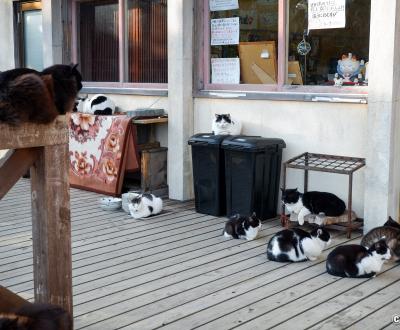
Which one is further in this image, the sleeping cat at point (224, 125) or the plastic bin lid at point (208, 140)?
the sleeping cat at point (224, 125)

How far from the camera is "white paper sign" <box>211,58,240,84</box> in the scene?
629cm

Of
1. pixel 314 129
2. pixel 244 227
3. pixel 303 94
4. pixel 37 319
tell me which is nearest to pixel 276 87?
pixel 303 94

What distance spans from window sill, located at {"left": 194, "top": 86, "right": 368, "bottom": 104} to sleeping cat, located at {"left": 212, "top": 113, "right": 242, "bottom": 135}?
0.98ft

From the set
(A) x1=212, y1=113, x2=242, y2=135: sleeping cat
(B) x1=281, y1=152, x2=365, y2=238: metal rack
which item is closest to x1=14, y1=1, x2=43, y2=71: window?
(A) x1=212, y1=113, x2=242, y2=135: sleeping cat

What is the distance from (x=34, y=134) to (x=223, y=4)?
410cm

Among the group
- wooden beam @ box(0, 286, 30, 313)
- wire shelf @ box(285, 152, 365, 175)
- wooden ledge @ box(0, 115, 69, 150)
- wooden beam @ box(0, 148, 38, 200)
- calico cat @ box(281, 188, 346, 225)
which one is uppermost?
wooden ledge @ box(0, 115, 69, 150)

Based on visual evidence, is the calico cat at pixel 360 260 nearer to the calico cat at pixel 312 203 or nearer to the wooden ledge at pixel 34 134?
the calico cat at pixel 312 203

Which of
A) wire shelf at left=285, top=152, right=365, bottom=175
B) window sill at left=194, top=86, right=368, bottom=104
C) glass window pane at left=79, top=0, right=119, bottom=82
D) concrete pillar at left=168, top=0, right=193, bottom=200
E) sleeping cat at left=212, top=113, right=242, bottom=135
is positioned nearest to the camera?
wire shelf at left=285, top=152, right=365, bottom=175

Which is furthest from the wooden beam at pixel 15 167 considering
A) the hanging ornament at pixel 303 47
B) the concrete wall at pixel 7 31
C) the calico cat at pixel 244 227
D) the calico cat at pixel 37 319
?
the concrete wall at pixel 7 31

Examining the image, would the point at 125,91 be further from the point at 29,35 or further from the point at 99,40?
the point at 29,35

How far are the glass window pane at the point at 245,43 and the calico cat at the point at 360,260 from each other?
2.34 metres

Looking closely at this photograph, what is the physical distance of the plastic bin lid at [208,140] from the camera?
5.69 meters

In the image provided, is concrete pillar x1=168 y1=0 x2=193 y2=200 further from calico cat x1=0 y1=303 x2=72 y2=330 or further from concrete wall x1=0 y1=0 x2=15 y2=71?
calico cat x1=0 y1=303 x2=72 y2=330

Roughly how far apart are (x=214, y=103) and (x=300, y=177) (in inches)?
48.6
